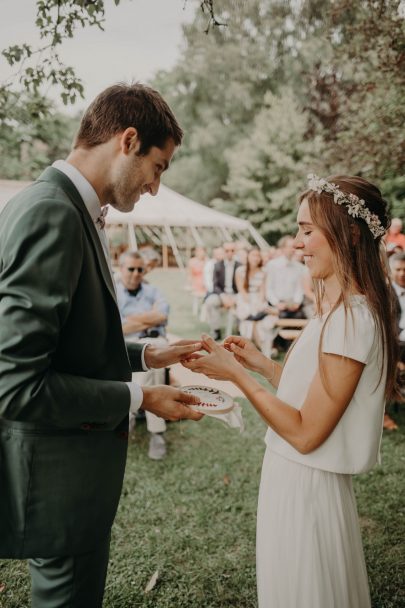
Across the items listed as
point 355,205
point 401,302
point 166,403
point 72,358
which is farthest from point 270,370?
point 401,302

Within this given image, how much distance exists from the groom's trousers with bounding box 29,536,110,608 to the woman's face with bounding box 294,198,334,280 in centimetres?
146

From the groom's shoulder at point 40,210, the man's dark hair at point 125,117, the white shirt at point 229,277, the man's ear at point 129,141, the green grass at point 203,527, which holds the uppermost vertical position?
the white shirt at point 229,277

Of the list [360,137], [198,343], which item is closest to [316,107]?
[360,137]

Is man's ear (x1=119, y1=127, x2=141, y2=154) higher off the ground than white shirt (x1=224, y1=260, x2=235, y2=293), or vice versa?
white shirt (x1=224, y1=260, x2=235, y2=293)

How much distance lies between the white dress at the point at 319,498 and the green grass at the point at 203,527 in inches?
49.2

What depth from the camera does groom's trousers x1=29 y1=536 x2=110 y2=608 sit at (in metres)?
1.66

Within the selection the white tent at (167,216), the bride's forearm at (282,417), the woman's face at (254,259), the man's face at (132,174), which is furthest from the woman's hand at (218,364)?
the white tent at (167,216)

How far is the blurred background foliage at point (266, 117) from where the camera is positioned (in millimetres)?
10602

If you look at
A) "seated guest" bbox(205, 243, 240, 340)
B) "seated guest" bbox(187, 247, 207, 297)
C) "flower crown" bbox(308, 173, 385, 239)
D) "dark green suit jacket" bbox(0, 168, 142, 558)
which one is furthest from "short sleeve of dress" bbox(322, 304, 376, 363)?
"seated guest" bbox(187, 247, 207, 297)

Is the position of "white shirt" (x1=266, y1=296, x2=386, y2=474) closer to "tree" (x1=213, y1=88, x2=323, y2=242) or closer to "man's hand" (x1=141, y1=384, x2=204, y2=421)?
"man's hand" (x1=141, y1=384, x2=204, y2=421)

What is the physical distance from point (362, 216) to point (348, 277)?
0.28 metres

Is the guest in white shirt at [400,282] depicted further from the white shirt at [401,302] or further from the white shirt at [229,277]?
the white shirt at [229,277]

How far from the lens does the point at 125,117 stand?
179 cm

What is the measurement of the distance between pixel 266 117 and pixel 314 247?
96.2 feet
